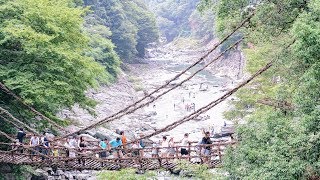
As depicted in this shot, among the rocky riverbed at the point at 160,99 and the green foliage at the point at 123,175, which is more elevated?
the rocky riverbed at the point at 160,99

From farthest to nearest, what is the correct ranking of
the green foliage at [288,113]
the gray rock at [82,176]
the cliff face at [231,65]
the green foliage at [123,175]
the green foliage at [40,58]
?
the cliff face at [231,65]
the gray rock at [82,176]
the green foliage at [40,58]
the green foliage at [123,175]
the green foliage at [288,113]

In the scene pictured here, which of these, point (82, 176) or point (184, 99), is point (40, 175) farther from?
point (184, 99)

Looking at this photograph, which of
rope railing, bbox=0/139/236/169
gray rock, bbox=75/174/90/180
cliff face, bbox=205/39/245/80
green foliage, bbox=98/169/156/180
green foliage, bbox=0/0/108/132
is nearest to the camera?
rope railing, bbox=0/139/236/169

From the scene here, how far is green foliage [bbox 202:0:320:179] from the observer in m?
6.19

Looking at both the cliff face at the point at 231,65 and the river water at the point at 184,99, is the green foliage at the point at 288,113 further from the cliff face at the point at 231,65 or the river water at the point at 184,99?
the cliff face at the point at 231,65

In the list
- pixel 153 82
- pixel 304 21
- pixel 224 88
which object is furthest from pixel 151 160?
pixel 153 82

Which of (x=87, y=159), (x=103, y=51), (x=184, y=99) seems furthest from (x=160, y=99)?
(x=87, y=159)

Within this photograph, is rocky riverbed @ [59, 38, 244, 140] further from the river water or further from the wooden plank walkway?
the wooden plank walkway

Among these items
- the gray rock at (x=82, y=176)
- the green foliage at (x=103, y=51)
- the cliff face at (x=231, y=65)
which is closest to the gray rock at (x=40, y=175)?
the gray rock at (x=82, y=176)

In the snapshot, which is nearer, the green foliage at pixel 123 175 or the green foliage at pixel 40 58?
the green foliage at pixel 123 175

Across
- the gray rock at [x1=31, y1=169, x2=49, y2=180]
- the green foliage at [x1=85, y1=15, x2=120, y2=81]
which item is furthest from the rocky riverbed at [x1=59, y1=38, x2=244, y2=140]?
the gray rock at [x1=31, y1=169, x2=49, y2=180]

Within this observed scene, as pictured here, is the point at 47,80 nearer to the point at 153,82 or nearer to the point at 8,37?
the point at 8,37

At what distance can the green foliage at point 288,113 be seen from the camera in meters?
6.19

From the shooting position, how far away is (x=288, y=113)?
755 cm
